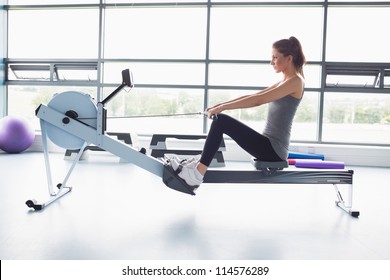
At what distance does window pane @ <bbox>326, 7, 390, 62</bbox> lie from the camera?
187 inches

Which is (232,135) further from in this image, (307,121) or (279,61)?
(307,121)

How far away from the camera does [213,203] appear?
2.46 m

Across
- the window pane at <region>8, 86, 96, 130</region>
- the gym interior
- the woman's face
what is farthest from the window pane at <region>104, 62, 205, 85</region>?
the woman's face

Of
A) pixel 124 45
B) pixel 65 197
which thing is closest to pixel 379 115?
pixel 124 45

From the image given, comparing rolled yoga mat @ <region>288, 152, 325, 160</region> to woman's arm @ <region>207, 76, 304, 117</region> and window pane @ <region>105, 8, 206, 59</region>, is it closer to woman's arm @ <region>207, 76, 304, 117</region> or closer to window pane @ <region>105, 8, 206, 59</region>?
window pane @ <region>105, 8, 206, 59</region>

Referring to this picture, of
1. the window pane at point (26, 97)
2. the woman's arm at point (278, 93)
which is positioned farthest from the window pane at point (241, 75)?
the woman's arm at point (278, 93)

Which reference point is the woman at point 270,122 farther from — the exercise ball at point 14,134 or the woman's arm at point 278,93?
the exercise ball at point 14,134

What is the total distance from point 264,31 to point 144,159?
11.8ft

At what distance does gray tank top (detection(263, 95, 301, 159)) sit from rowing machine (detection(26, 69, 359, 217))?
0.45ft

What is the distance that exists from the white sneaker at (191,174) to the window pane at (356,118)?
11.6 ft

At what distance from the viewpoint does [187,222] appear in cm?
200

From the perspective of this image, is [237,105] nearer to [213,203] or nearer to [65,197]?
[213,203]

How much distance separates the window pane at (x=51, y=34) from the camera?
520cm

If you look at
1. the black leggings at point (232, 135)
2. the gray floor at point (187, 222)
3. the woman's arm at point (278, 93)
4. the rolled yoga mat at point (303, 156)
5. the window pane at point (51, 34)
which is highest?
the window pane at point (51, 34)
